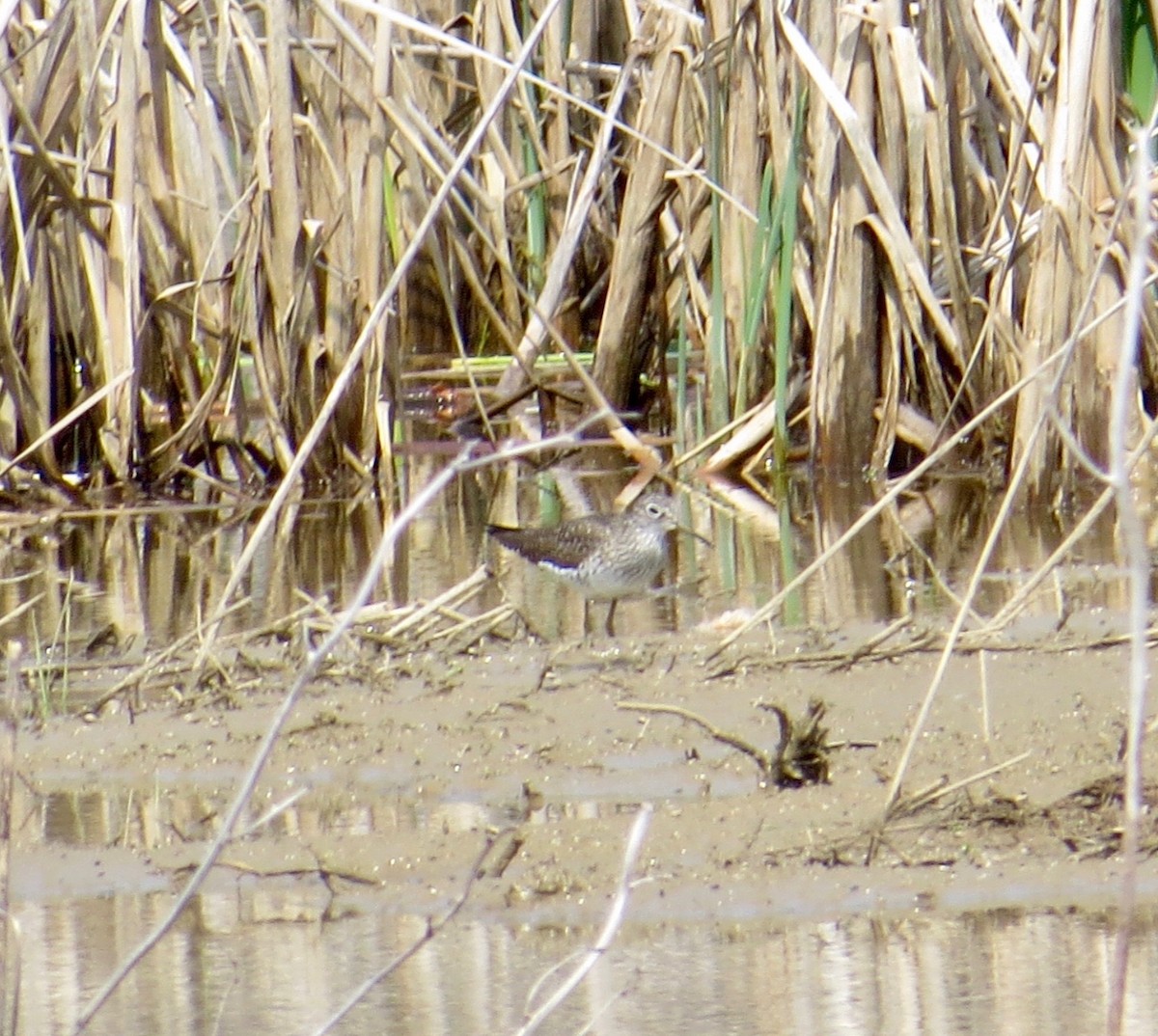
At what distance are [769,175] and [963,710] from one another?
3.49 meters

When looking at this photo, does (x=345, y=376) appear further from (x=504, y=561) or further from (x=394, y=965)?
(x=394, y=965)

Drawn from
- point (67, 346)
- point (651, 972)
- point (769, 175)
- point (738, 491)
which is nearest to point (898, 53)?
point (769, 175)

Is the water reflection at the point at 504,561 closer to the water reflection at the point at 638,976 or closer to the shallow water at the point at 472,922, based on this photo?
the shallow water at the point at 472,922

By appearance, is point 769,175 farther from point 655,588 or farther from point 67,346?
point 67,346

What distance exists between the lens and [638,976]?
3623mm

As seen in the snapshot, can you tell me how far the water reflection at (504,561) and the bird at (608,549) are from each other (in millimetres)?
148

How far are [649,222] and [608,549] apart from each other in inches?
113

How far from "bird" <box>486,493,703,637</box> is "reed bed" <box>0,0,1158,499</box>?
0.75m

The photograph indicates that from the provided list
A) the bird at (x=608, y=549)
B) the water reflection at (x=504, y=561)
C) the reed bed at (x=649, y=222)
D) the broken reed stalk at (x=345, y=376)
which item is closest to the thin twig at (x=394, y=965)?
the broken reed stalk at (x=345, y=376)

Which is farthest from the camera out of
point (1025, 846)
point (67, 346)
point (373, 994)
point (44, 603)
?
point (67, 346)

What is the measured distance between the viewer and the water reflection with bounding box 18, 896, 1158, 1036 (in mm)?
3398

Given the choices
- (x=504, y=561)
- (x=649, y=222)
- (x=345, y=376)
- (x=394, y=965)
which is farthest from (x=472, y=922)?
(x=649, y=222)

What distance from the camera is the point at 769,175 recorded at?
8102 millimetres

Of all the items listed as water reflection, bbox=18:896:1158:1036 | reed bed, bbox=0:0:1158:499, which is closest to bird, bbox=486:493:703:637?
reed bed, bbox=0:0:1158:499
